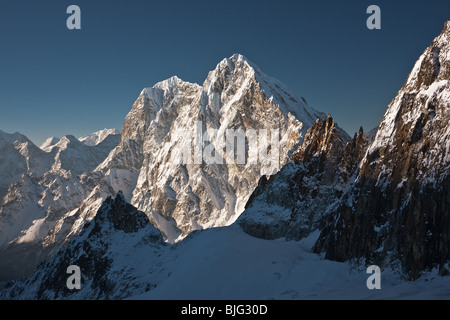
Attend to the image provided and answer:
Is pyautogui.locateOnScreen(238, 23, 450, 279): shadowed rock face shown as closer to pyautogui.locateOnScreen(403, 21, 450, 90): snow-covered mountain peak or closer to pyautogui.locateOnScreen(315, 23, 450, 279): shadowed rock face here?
pyautogui.locateOnScreen(315, 23, 450, 279): shadowed rock face

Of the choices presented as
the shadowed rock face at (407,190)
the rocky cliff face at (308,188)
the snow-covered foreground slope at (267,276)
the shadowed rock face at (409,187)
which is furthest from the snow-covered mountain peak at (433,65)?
the snow-covered foreground slope at (267,276)

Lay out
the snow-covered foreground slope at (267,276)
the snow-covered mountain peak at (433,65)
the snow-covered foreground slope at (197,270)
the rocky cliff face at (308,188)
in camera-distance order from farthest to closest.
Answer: the rocky cliff face at (308,188) < the snow-covered mountain peak at (433,65) < the snow-covered foreground slope at (197,270) < the snow-covered foreground slope at (267,276)

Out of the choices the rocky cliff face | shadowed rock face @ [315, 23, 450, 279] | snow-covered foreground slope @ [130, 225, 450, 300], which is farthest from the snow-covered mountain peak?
snow-covered foreground slope @ [130, 225, 450, 300]

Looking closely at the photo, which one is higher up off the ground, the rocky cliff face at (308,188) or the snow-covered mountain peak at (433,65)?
the snow-covered mountain peak at (433,65)

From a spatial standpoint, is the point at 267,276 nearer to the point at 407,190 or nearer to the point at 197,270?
the point at 197,270

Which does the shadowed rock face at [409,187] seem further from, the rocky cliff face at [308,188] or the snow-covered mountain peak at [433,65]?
the rocky cliff face at [308,188]

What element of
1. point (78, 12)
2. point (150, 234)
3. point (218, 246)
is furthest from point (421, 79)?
point (150, 234)

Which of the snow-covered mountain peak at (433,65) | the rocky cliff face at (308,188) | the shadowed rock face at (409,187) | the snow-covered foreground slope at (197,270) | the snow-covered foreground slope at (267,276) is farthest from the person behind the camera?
the rocky cliff face at (308,188)
